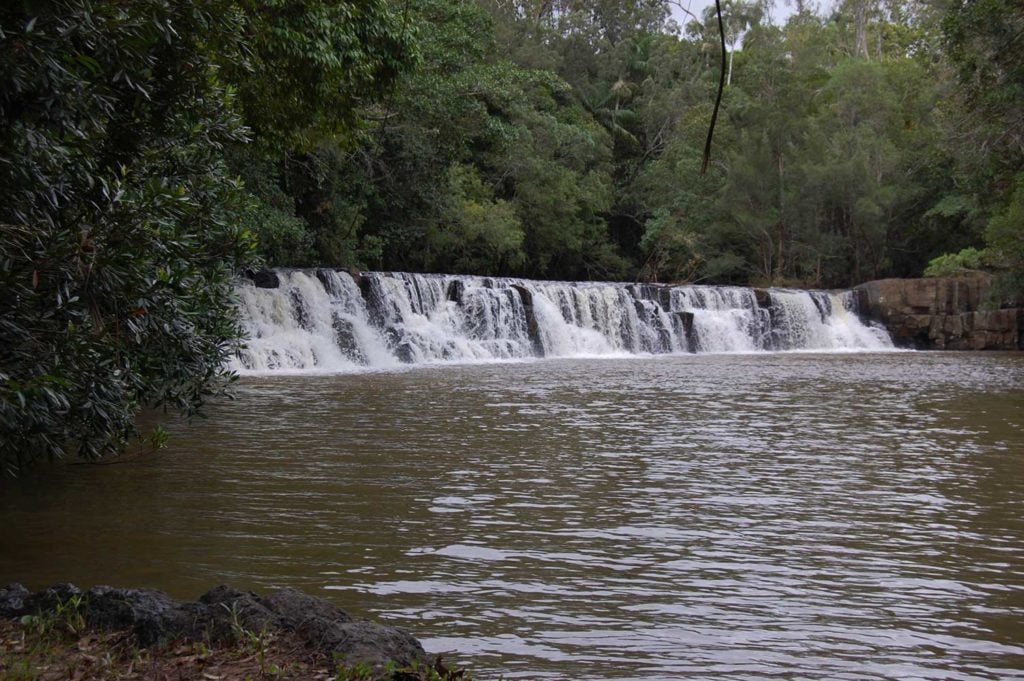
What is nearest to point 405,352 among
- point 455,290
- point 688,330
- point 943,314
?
point 455,290

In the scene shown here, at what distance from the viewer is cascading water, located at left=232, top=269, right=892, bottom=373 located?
20359 millimetres

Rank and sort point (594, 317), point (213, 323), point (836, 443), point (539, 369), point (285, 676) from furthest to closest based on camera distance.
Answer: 1. point (594, 317)
2. point (539, 369)
3. point (836, 443)
4. point (213, 323)
5. point (285, 676)

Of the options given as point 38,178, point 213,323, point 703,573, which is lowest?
point 703,573

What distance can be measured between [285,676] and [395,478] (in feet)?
15.1

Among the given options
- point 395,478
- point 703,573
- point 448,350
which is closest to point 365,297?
point 448,350

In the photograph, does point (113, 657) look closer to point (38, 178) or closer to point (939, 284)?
point (38, 178)

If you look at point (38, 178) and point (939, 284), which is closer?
point (38, 178)

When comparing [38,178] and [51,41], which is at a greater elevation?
[51,41]

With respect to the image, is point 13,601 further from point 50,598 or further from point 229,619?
point 229,619

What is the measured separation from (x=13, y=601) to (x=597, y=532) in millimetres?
3301

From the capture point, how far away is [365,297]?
73.5ft

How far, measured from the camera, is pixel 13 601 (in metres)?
3.92

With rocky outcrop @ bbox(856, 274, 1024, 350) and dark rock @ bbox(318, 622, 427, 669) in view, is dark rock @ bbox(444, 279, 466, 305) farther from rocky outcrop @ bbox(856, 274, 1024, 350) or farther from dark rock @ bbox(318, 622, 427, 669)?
dark rock @ bbox(318, 622, 427, 669)

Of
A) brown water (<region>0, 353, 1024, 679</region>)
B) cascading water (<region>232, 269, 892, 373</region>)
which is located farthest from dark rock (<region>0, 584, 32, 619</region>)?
cascading water (<region>232, 269, 892, 373</region>)
